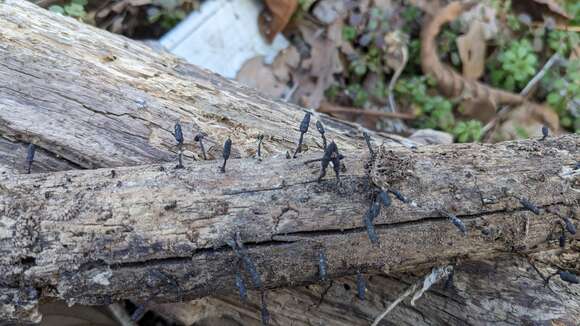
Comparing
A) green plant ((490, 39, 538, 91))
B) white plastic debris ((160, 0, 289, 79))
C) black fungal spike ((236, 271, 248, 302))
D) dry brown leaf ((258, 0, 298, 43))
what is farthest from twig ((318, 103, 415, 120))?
black fungal spike ((236, 271, 248, 302))

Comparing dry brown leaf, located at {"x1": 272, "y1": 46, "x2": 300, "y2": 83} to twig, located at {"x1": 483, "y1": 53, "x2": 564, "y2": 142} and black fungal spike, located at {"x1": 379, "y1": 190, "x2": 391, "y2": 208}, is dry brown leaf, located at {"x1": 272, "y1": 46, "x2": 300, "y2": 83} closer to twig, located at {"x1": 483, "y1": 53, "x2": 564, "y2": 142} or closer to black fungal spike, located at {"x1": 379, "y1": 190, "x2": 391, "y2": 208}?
twig, located at {"x1": 483, "y1": 53, "x2": 564, "y2": 142}

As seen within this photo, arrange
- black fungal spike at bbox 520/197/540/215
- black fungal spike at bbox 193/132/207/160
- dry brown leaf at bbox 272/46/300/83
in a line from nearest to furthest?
black fungal spike at bbox 520/197/540/215
black fungal spike at bbox 193/132/207/160
dry brown leaf at bbox 272/46/300/83

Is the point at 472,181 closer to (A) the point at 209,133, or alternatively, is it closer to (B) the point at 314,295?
(B) the point at 314,295

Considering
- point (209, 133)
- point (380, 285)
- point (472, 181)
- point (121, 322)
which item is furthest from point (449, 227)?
point (121, 322)

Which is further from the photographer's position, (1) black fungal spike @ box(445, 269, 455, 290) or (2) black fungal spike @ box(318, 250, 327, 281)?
(1) black fungal spike @ box(445, 269, 455, 290)

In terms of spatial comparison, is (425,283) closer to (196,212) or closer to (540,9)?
(196,212)

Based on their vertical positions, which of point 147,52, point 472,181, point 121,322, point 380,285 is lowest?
point 121,322

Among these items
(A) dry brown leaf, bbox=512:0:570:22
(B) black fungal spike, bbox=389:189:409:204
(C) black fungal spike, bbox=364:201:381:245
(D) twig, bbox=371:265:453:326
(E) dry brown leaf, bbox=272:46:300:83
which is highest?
(A) dry brown leaf, bbox=512:0:570:22

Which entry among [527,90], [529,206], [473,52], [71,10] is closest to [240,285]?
[529,206]

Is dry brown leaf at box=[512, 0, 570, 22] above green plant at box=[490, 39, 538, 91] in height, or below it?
above
